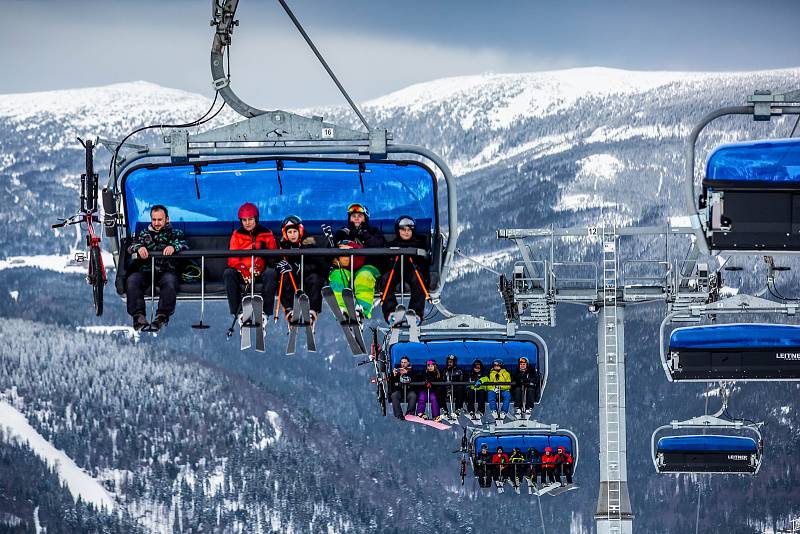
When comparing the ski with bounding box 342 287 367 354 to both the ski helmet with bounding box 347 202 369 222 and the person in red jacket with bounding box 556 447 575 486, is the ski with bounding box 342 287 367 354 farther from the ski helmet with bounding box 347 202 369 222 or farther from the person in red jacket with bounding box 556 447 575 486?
the person in red jacket with bounding box 556 447 575 486

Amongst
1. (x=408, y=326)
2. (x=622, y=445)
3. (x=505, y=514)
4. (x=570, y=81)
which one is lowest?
(x=505, y=514)

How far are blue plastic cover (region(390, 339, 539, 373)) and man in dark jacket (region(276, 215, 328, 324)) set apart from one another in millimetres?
12739

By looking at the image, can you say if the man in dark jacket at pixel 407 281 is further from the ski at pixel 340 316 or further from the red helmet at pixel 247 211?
the red helmet at pixel 247 211

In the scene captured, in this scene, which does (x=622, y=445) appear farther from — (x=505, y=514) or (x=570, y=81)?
(x=570, y=81)

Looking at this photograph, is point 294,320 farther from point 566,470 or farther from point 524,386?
point 566,470

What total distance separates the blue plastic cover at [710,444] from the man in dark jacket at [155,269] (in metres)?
18.7

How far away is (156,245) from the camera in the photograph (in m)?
27.2

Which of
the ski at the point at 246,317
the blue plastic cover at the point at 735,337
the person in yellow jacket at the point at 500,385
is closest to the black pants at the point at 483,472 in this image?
the person in yellow jacket at the point at 500,385

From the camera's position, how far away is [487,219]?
470 ft

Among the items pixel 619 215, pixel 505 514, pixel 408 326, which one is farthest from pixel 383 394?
pixel 619 215

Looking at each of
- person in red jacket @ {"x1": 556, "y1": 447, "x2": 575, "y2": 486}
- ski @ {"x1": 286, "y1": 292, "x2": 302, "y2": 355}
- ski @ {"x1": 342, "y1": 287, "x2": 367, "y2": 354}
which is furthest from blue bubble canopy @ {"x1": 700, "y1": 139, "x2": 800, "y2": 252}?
person in red jacket @ {"x1": 556, "y1": 447, "x2": 575, "y2": 486}

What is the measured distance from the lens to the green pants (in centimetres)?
2700

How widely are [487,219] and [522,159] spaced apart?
1713 cm

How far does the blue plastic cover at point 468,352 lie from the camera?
39.5 meters
